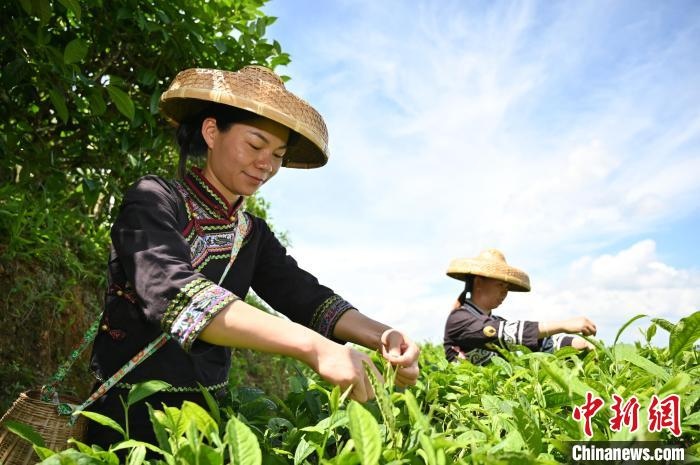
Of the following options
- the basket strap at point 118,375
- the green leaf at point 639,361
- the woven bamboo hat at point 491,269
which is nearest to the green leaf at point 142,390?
the basket strap at point 118,375

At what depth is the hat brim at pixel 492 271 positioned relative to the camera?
4.48 m

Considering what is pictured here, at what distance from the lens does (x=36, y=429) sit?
1.60m

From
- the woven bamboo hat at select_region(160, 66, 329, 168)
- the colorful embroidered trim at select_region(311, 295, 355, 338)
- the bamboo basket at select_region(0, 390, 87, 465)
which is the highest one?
the woven bamboo hat at select_region(160, 66, 329, 168)

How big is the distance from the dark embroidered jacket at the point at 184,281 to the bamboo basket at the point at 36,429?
0.53 ft

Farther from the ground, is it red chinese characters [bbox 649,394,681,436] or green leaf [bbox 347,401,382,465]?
red chinese characters [bbox 649,394,681,436]

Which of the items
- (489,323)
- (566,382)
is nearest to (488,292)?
(489,323)

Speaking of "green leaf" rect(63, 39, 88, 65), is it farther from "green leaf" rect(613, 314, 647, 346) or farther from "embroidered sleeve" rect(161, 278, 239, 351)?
"green leaf" rect(613, 314, 647, 346)

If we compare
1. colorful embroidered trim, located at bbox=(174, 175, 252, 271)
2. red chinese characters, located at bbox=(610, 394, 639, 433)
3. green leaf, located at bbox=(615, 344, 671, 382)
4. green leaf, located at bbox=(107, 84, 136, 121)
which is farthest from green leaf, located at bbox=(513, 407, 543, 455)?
green leaf, located at bbox=(107, 84, 136, 121)

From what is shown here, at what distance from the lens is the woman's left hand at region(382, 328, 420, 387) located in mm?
1531

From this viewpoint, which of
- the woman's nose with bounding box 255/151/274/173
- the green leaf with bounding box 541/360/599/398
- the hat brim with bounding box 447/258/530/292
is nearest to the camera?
the green leaf with bounding box 541/360/599/398

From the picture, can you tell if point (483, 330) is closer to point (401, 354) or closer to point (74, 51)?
point (401, 354)

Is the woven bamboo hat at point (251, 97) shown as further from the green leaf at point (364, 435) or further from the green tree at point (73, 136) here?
the green leaf at point (364, 435)

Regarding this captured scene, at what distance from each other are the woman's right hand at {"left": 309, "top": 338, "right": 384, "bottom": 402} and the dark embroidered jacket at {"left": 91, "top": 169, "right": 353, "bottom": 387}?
27cm

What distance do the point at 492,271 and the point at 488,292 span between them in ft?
1.00
